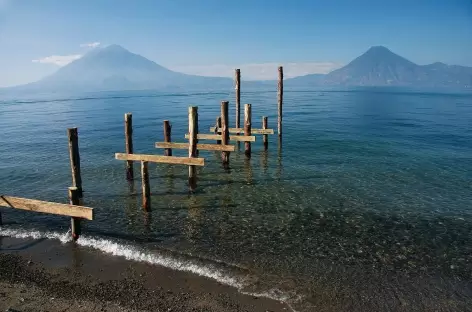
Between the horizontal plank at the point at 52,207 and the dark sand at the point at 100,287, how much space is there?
Answer: 3.70 feet

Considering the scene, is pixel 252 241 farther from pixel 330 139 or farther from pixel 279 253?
pixel 330 139

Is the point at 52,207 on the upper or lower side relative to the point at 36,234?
upper

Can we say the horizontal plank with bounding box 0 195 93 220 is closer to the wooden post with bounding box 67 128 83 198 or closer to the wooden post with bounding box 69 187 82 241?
the wooden post with bounding box 69 187 82 241

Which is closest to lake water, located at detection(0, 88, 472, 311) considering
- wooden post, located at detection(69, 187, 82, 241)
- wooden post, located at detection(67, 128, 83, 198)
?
wooden post, located at detection(69, 187, 82, 241)

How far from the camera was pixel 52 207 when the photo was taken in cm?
1117

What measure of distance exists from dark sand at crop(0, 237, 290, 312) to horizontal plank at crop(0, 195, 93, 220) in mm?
1128

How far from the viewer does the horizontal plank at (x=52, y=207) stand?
1090 centimetres

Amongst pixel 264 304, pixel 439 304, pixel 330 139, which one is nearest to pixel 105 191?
pixel 264 304

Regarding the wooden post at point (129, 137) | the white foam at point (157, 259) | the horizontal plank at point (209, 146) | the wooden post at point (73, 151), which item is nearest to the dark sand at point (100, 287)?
the white foam at point (157, 259)

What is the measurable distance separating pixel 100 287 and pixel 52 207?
3.82m

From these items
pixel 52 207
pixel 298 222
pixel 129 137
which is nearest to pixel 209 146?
pixel 129 137

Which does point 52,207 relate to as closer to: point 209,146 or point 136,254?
point 136,254

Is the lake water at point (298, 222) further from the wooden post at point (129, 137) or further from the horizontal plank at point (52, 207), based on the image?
the horizontal plank at point (52, 207)

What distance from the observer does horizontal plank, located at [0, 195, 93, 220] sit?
10.9 metres
